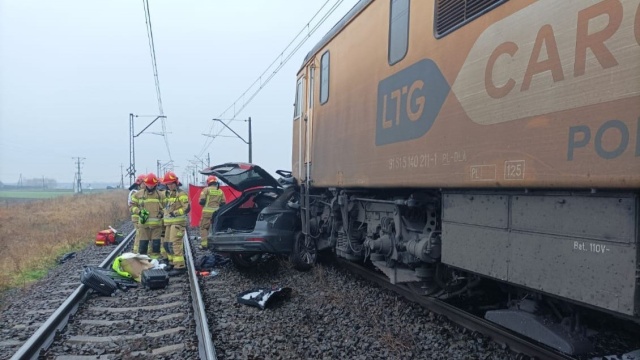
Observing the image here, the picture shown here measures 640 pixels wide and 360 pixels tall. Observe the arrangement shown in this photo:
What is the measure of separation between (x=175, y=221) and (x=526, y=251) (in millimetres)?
7862

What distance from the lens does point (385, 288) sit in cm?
705

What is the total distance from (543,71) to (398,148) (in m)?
2.00

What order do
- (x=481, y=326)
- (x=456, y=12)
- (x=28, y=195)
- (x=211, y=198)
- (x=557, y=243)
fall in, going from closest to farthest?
(x=557, y=243) → (x=456, y=12) → (x=481, y=326) → (x=211, y=198) → (x=28, y=195)

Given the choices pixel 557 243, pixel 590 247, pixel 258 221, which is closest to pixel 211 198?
pixel 258 221

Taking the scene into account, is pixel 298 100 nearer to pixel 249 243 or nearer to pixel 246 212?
pixel 246 212

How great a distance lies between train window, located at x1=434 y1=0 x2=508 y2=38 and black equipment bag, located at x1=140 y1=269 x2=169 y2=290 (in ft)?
19.5

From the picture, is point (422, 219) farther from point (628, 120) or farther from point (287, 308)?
point (628, 120)

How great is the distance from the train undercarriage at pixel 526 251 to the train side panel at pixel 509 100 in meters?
0.19

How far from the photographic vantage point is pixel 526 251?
3262 mm

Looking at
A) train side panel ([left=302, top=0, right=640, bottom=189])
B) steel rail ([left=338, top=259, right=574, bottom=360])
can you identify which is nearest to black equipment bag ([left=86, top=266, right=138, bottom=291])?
steel rail ([left=338, top=259, right=574, bottom=360])

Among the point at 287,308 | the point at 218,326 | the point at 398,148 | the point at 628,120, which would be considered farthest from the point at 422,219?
the point at 628,120

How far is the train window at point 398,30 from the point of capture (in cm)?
490

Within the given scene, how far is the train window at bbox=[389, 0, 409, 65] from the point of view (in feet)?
16.1

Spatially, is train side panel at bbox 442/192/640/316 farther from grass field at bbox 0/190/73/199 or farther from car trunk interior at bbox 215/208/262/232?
grass field at bbox 0/190/73/199
